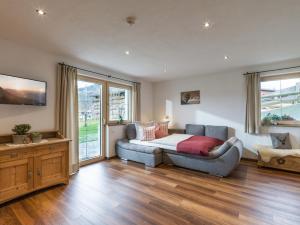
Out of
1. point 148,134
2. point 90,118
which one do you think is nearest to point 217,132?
point 148,134

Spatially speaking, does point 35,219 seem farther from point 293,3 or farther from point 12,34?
point 293,3

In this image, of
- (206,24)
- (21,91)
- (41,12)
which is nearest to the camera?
(41,12)

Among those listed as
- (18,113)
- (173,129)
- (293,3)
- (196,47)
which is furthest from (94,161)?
(293,3)

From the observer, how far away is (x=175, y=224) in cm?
189

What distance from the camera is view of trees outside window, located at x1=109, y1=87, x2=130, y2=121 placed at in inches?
184

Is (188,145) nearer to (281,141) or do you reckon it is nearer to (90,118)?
(281,141)

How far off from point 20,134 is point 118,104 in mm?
2627

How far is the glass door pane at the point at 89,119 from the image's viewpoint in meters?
3.98

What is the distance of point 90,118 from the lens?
13.7 ft

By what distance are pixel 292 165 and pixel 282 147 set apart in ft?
1.49

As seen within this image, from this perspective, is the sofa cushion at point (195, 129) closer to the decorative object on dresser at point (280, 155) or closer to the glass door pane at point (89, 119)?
the decorative object on dresser at point (280, 155)

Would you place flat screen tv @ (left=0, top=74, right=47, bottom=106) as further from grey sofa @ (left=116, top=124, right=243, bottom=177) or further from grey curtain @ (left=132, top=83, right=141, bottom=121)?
grey curtain @ (left=132, top=83, right=141, bottom=121)

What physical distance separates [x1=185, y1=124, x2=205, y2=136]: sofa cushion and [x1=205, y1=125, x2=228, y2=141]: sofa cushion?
0.46ft

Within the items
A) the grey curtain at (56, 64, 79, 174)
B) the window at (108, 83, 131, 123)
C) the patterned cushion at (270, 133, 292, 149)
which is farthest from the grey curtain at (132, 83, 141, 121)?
the patterned cushion at (270, 133, 292, 149)
